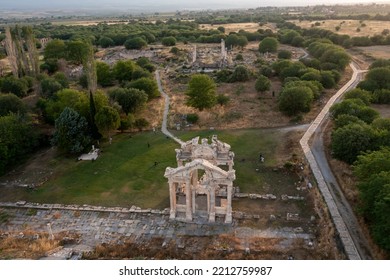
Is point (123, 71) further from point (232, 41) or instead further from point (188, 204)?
point (188, 204)

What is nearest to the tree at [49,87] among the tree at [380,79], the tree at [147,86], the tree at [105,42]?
the tree at [147,86]

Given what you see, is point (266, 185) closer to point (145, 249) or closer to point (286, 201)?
point (286, 201)

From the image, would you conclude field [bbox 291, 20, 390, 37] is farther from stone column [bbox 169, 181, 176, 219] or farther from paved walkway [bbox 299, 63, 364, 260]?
stone column [bbox 169, 181, 176, 219]

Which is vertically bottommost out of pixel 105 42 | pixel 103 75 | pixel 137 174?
pixel 137 174

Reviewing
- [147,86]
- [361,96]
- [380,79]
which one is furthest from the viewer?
[147,86]

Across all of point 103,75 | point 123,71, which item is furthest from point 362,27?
point 103,75

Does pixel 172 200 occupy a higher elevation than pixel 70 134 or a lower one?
lower

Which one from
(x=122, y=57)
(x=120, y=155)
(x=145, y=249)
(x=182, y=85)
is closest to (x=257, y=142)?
(x=120, y=155)
